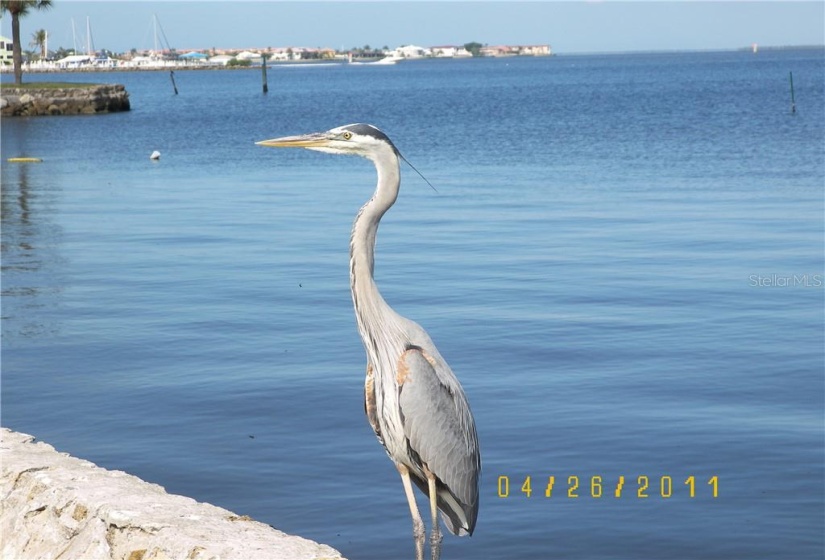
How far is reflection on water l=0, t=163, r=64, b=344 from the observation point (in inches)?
465

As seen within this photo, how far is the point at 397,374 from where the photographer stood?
4871mm

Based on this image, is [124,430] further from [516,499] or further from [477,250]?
[477,250]

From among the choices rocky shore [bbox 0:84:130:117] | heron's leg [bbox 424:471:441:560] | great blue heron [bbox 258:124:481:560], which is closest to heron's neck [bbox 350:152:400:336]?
great blue heron [bbox 258:124:481:560]

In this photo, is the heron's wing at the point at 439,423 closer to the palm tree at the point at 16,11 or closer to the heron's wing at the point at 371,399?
the heron's wing at the point at 371,399

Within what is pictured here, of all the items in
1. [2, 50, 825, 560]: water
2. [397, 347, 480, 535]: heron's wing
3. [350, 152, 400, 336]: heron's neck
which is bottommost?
[2, 50, 825, 560]: water

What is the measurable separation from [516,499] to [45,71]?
187036 mm

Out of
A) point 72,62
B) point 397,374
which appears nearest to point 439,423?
point 397,374

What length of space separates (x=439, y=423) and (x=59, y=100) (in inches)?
2409

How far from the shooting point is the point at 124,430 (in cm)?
829

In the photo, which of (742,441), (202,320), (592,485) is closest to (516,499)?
(592,485)

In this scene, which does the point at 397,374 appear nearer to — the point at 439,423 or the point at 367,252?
the point at 439,423

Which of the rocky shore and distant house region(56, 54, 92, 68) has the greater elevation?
distant house region(56, 54, 92, 68)

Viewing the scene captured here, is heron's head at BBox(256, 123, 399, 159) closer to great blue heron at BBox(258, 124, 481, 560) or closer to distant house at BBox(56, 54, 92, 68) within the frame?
great blue heron at BBox(258, 124, 481, 560)

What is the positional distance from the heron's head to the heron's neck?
0.22ft
